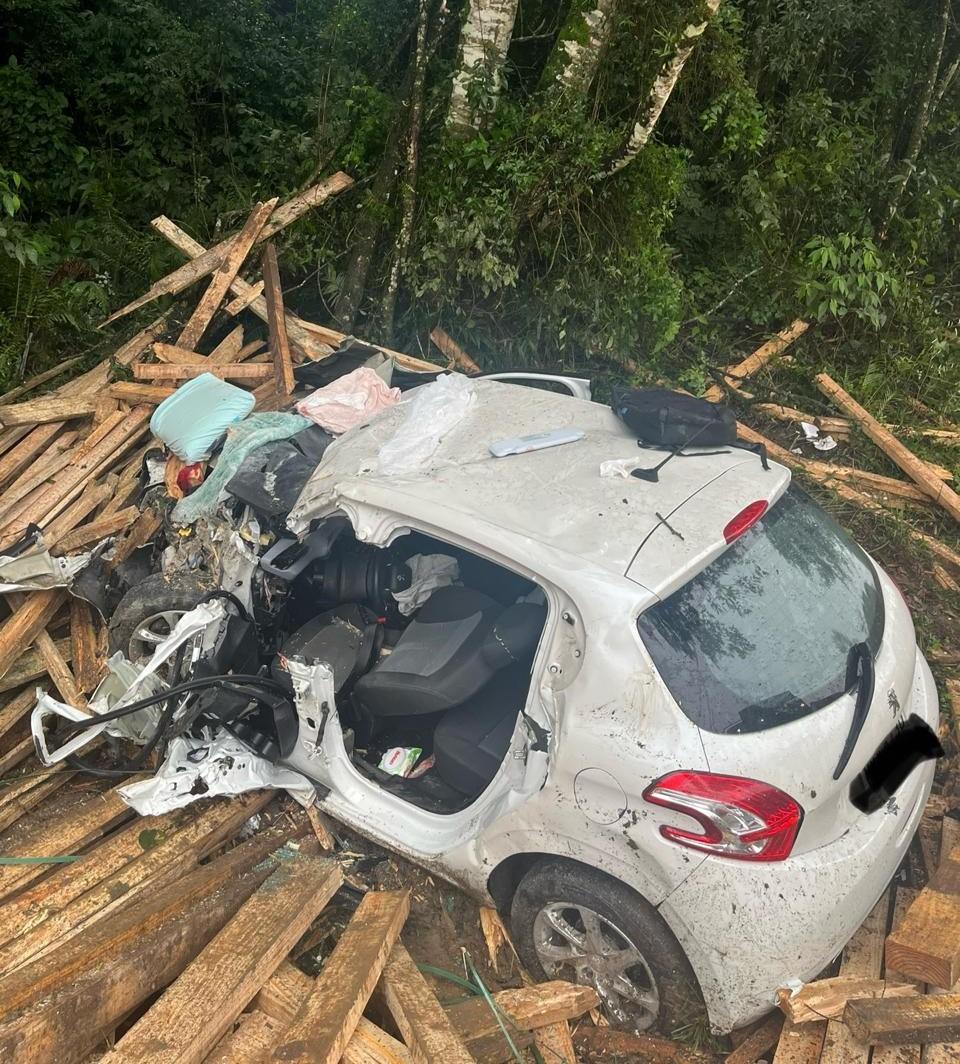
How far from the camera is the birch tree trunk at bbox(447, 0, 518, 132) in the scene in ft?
19.9

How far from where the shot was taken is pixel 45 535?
459 cm

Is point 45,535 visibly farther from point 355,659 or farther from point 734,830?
point 734,830

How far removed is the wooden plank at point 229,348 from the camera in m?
5.96

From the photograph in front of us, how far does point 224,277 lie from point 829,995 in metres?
5.89

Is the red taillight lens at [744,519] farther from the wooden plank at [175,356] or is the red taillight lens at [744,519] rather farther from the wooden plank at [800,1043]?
the wooden plank at [175,356]

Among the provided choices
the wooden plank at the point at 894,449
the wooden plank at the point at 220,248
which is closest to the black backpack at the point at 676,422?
the wooden plank at the point at 894,449

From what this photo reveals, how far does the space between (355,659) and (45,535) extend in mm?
2265

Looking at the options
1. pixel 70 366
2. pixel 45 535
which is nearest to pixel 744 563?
pixel 45 535

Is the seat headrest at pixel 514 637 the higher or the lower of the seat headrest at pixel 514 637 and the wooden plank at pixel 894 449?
the lower

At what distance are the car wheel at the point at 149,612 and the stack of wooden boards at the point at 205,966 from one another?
2.69 ft


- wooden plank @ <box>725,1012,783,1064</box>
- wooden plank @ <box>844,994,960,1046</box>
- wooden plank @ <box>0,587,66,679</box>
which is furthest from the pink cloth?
wooden plank @ <box>844,994,960,1046</box>

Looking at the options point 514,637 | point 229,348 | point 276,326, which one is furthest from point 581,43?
point 514,637

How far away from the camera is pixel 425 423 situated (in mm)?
3643

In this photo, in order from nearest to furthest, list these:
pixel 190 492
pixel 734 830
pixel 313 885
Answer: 1. pixel 734 830
2. pixel 313 885
3. pixel 190 492
